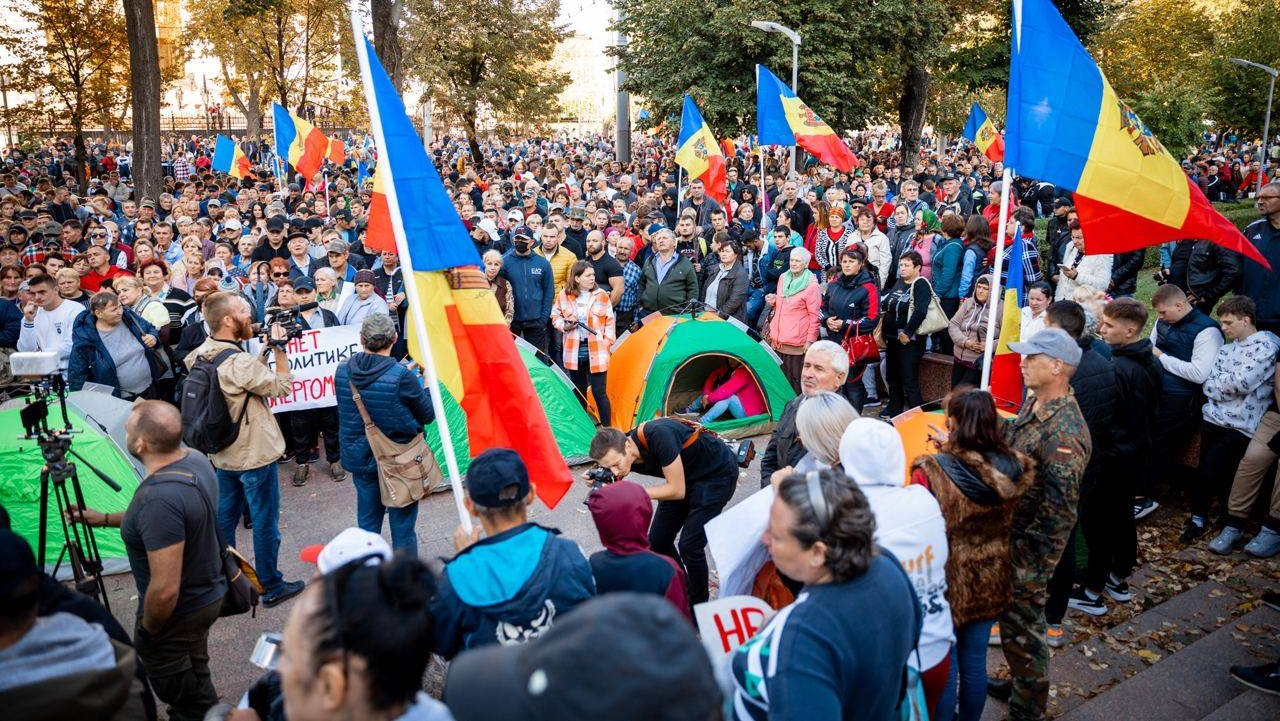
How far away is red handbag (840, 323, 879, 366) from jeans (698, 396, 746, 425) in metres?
1.22

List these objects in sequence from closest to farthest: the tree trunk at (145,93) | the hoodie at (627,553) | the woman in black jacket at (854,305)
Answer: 1. the hoodie at (627,553)
2. the woman in black jacket at (854,305)
3. the tree trunk at (145,93)

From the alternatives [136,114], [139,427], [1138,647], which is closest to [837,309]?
[1138,647]

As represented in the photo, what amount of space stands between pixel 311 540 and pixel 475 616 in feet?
14.7

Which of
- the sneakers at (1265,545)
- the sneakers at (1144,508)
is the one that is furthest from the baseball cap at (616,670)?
the sneakers at (1144,508)

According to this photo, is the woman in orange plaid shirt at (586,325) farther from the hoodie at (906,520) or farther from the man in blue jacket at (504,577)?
the man in blue jacket at (504,577)

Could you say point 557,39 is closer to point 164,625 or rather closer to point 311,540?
point 311,540

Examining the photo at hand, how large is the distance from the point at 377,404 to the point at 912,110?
28125mm

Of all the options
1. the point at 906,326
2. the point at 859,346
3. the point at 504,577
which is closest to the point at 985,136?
the point at 906,326

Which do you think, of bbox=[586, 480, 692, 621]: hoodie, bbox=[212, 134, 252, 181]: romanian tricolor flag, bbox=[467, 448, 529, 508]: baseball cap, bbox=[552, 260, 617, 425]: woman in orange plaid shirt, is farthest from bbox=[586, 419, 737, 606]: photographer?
bbox=[212, 134, 252, 181]: romanian tricolor flag

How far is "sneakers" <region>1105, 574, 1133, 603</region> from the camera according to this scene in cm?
584

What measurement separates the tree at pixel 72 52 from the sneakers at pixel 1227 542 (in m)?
28.3

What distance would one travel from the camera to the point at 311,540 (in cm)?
696

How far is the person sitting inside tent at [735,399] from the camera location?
9198mm

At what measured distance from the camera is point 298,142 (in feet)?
52.5
